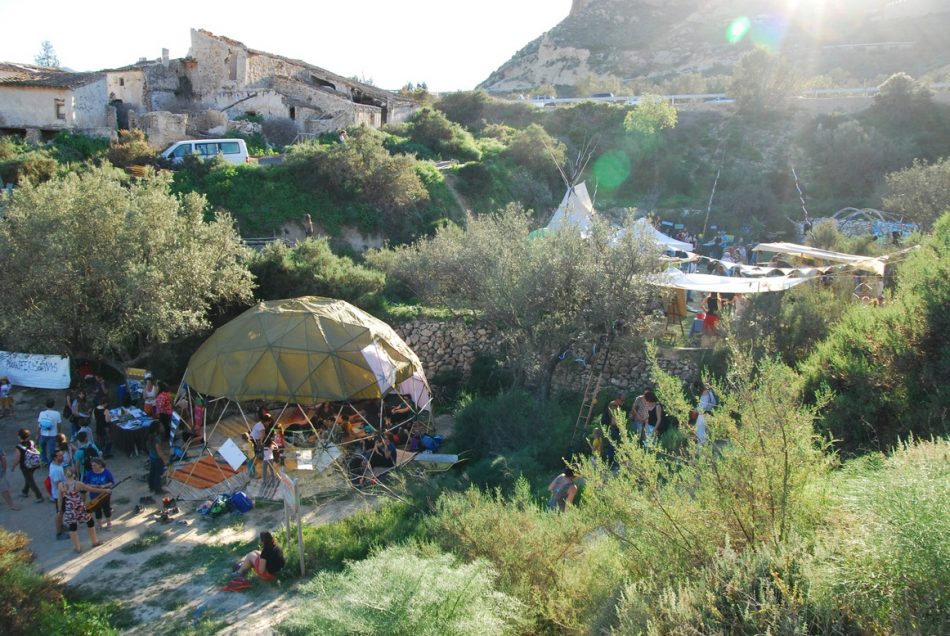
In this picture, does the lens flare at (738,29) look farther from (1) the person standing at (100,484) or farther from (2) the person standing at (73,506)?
(2) the person standing at (73,506)

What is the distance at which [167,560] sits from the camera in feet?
28.1

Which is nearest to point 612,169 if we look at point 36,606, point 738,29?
point 36,606

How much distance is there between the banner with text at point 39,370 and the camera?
12195mm

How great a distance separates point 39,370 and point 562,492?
10.1 meters

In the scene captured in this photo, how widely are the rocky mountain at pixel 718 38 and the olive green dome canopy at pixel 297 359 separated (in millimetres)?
66003

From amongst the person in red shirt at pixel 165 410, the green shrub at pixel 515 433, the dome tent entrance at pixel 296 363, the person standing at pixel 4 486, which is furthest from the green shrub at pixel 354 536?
the person standing at pixel 4 486

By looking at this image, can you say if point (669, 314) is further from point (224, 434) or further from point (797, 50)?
point (797, 50)

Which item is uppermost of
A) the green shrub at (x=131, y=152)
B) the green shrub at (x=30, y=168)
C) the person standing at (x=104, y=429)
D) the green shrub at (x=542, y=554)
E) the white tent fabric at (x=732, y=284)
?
the green shrub at (x=131, y=152)

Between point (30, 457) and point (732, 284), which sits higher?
point (732, 284)

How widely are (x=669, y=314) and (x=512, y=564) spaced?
1072 cm

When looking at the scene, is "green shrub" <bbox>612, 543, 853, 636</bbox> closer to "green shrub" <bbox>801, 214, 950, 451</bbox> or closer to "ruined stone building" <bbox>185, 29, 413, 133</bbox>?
"green shrub" <bbox>801, 214, 950, 451</bbox>

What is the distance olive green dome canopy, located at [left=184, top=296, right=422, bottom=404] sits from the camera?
11.6 m

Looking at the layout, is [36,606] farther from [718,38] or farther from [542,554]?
[718,38]

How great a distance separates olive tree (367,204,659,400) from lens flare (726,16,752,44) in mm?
82722
